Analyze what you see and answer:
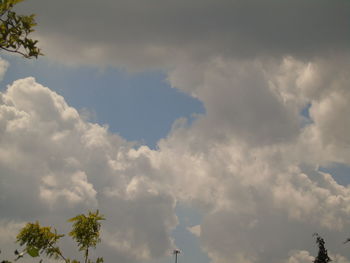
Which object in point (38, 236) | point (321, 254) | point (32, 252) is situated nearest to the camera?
point (32, 252)

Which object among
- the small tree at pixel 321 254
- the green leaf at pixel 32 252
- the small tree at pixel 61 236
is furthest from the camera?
the small tree at pixel 321 254

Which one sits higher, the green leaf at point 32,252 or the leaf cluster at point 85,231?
the leaf cluster at point 85,231

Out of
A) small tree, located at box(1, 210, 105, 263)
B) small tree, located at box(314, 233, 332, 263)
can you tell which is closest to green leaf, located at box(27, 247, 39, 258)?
small tree, located at box(1, 210, 105, 263)

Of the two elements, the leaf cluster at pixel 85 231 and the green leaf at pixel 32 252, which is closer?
the green leaf at pixel 32 252

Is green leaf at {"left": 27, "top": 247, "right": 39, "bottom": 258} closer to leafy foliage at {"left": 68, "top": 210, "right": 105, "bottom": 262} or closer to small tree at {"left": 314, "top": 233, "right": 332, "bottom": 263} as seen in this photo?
leafy foliage at {"left": 68, "top": 210, "right": 105, "bottom": 262}

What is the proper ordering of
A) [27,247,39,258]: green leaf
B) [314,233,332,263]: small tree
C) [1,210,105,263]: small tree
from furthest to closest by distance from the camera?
[314,233,332,263]: small tree → [1,210,105,263]: small tree → [27,247,39,258]: green leaf

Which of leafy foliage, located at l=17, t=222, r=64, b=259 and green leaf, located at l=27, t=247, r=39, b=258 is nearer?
green leaf, located at l=27, t=247, r=39, b=258

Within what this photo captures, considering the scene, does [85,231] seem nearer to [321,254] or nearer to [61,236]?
[61,236]

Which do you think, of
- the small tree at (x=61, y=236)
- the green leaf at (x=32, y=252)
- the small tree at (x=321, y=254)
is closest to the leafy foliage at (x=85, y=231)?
the small tree at (x=61, y=236)

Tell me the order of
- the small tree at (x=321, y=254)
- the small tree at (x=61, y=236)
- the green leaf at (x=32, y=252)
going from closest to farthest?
the green leaf at (x=32, y=252) → the small tree at (x=61, y=236) → the small tree at (x=321, y=254)

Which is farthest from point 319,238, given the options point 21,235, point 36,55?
point 36,55

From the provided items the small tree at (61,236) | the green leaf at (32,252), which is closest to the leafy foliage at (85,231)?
the small tree at (61,236)

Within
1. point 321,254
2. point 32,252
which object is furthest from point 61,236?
point 321,254

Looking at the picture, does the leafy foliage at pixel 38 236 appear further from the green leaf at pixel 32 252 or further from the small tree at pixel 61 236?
the green leaf at pixel 32 252
